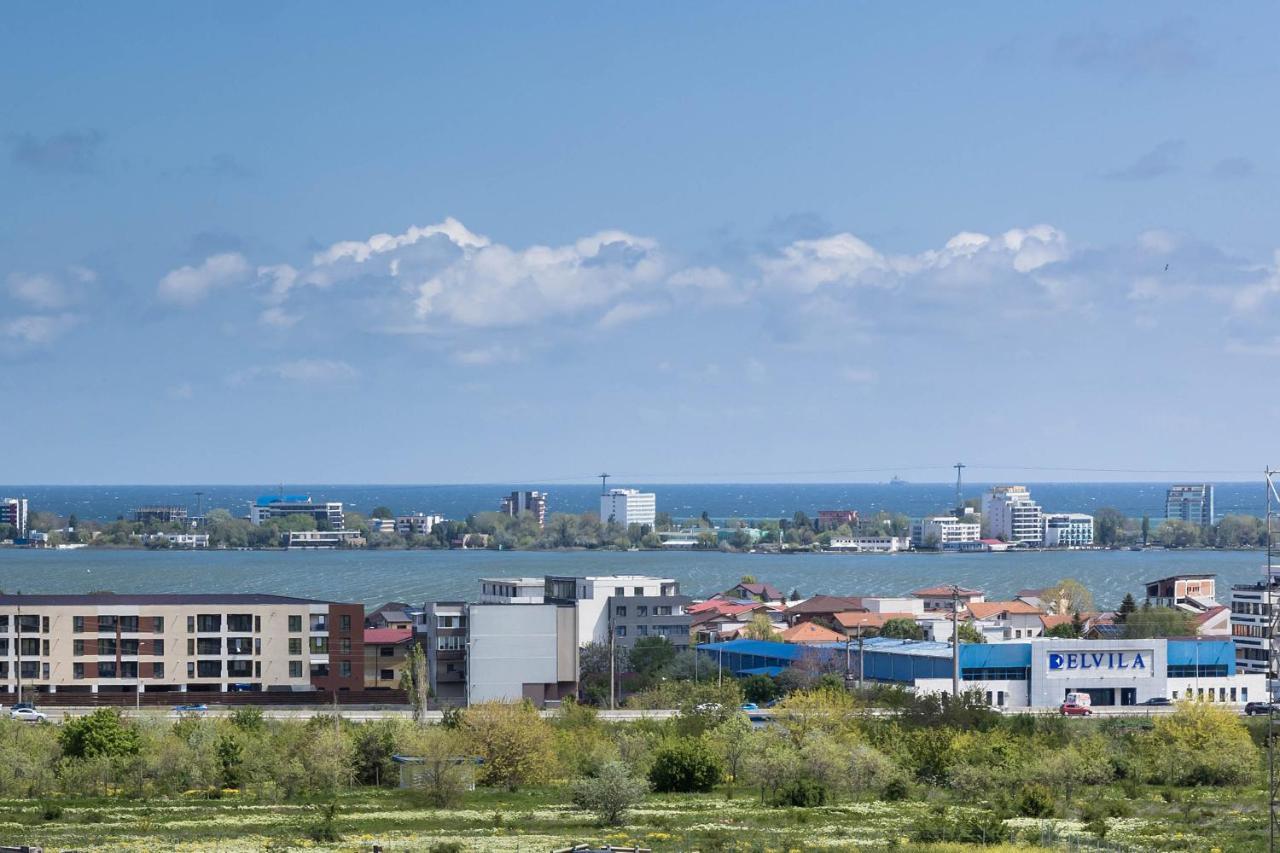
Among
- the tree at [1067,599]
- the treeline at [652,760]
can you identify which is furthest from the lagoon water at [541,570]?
the treeline at [652,760]

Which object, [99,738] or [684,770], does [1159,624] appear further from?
[99,738]

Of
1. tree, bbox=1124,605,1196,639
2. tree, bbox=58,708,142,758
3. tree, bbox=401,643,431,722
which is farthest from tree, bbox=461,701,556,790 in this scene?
tree, bbox=1124,605,1196,639

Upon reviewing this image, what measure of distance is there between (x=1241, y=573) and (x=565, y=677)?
299ft

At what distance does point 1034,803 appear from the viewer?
29.9 m

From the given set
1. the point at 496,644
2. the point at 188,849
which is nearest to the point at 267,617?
the point at 496,644

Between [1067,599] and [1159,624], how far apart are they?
69.6 ft

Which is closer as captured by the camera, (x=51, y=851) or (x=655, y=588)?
(x=51, y=851)

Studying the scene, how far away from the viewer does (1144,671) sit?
5222 centimetres

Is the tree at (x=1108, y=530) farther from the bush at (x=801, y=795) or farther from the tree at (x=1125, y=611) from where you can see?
the bush at (x=801, y=795)

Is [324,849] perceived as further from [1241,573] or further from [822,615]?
[1241,573]

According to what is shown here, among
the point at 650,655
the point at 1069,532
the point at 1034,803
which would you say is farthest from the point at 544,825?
the point at 1069,532

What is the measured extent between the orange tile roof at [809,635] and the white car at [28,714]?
26308mm

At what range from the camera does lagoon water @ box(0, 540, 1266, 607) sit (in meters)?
110

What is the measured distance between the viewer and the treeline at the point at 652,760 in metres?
31.4
